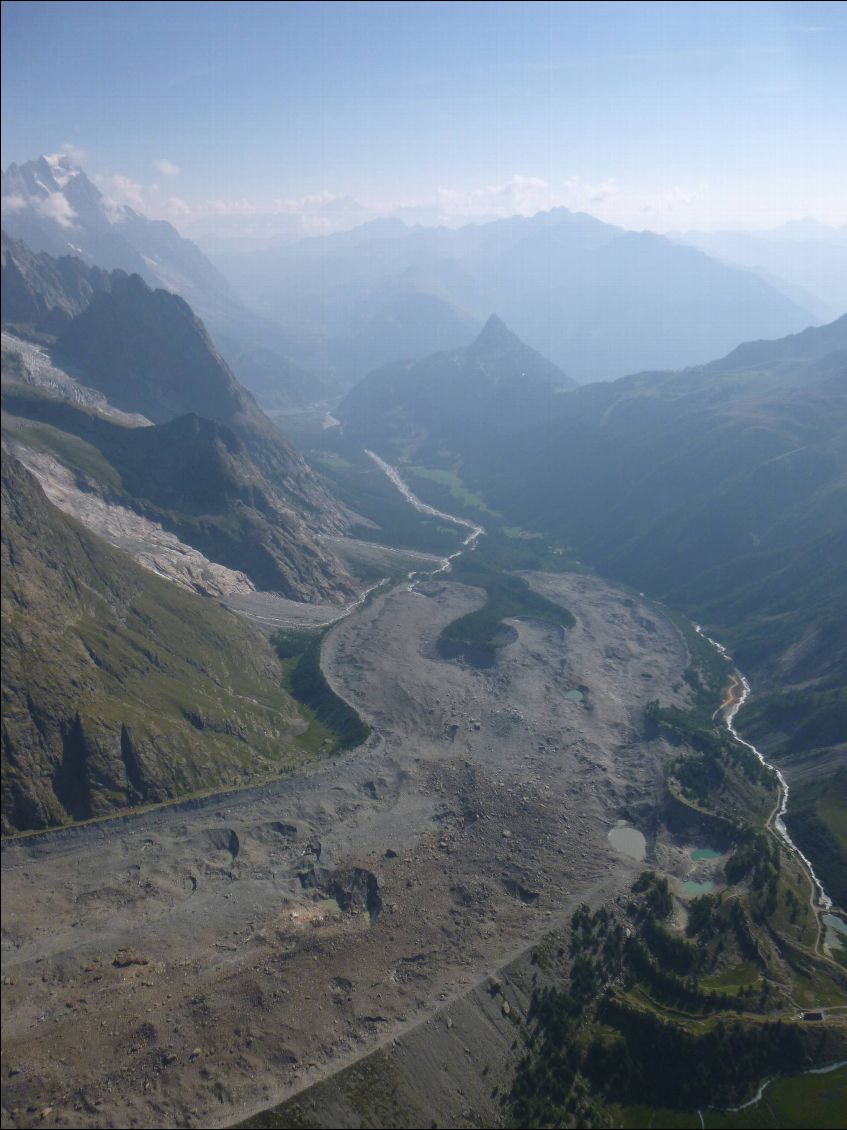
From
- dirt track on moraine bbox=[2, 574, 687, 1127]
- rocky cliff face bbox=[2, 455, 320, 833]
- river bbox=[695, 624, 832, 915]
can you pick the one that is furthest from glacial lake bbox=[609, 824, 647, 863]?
rocky cliff face bbox=[2, 455, 320, 833]

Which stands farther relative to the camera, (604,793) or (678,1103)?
(604,793)

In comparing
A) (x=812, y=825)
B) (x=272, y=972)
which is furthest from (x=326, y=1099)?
(x=812, y=825)

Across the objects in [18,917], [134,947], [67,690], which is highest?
Answer: [67,690]

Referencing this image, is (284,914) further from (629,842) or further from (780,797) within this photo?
(780,797)

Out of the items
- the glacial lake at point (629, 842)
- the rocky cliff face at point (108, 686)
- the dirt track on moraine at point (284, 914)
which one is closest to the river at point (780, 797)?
the dirt track on moraine at point (284, 914)

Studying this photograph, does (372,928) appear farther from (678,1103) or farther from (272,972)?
(678,1103)

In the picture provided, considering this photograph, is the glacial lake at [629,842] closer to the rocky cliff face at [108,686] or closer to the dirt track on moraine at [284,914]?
the dirt track on moraine at [284,914]
